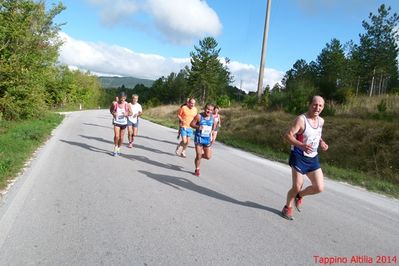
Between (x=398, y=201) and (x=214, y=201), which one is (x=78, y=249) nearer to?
(x=214, y=201)

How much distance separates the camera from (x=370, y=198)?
832 cm

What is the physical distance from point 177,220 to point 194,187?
223cm

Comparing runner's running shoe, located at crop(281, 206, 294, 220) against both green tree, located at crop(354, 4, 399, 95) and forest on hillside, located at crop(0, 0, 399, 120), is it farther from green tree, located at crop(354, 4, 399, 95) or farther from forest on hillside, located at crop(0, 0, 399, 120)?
green tree, located at crop(354, 4, 399, 95)

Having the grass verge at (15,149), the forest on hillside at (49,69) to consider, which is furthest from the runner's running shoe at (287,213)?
the forest on hillside at (49,69)

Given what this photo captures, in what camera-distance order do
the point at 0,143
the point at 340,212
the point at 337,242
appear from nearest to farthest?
the point at 337,242 < the point at 340,212 < the point at 0,143

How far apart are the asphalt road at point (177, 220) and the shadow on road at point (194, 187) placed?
0.02 metres

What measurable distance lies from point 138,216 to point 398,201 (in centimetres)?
574

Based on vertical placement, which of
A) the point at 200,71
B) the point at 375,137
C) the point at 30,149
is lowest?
the point at 30,149

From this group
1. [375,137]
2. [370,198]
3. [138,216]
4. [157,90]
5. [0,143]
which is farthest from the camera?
[157,90]

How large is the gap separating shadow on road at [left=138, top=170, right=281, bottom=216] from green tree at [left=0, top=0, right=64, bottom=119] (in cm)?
1224

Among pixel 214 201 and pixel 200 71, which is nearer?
pixel 214 201

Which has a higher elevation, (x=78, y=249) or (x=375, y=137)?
(x=375, y=137)

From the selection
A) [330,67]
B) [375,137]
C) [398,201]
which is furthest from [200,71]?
[398,201]

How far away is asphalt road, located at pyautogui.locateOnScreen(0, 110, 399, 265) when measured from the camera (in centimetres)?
441
